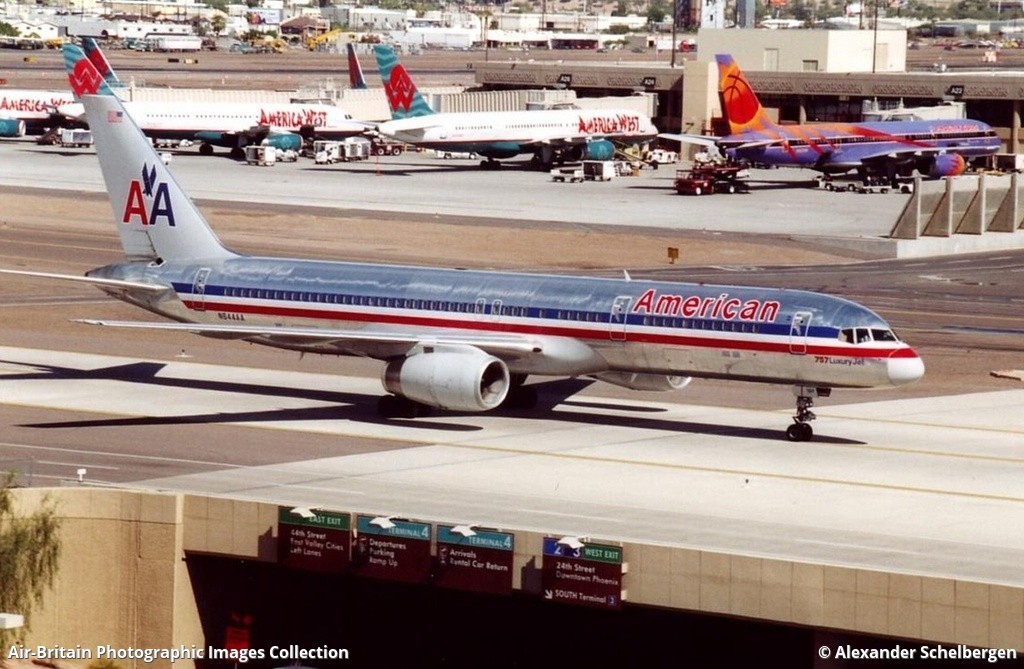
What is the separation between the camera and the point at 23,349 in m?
66.0

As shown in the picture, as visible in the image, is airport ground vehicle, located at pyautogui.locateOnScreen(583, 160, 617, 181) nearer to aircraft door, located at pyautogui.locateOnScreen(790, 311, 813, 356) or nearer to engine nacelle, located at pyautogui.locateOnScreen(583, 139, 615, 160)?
engine nacelle, located at pyautogui.locateOnScreen(583, 139, 615, 160)

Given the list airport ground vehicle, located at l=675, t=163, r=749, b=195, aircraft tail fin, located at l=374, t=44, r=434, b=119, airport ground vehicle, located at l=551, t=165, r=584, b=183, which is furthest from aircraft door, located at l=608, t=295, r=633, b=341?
aircraft tail fin, located at l=374, t=44, r=434, b=119

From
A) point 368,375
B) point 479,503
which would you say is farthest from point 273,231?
point 479,503

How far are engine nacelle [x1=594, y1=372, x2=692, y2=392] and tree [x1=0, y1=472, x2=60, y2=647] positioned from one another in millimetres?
18020

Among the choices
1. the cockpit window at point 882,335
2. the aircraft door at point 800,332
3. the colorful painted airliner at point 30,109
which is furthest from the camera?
the colorful painted airliner at point 30,109

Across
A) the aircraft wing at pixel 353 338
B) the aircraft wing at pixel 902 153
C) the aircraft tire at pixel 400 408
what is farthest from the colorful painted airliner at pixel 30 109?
the aircraft tire at pixel 400 408

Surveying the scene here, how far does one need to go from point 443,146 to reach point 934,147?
40.9m

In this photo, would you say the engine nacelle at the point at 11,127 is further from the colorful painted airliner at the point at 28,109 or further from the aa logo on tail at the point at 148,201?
the aa logo on tail at the point at 148,201

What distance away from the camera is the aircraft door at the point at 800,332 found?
48.7 m

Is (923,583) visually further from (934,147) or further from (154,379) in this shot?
(934,147)

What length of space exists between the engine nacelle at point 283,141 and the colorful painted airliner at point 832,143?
4153cm

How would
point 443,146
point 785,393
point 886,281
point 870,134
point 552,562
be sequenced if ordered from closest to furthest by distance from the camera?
point 552,562
point 785,393
point 886,281
point 870,134
point 443,146

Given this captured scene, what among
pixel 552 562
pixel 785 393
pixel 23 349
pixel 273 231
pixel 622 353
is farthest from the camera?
pixel 273 231

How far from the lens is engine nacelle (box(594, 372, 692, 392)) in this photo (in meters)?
52.7
